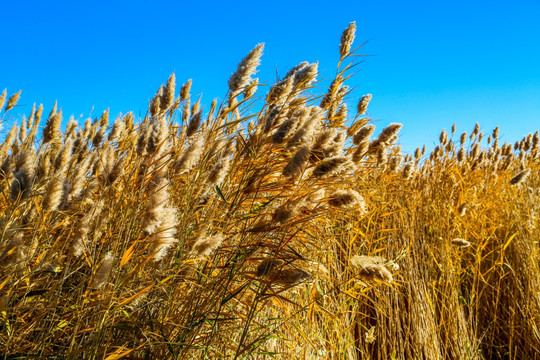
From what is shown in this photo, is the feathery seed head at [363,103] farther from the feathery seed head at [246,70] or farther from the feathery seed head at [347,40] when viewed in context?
the feathery seed head at [246,70]

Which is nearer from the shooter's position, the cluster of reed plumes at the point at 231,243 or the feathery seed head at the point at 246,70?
the cluster of reed plumes at the point at 231,243

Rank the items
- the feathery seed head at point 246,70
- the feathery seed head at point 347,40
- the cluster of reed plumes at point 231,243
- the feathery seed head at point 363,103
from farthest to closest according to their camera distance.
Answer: the feathery seed head at point 363,103, the feathery seed head at point 347,40, the feathery seed head at point 246,70, the cluster of reed plumes at point 231,243

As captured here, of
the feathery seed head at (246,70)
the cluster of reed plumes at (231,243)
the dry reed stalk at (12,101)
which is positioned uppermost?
the dry reed stalk at (12,101)

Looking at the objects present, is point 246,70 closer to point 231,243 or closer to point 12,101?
point 231,243

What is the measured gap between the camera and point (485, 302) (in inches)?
98.4

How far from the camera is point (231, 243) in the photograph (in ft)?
4.84

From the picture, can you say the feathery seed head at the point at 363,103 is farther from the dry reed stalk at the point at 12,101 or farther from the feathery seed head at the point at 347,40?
the dry reed stalk at the point at 12,101

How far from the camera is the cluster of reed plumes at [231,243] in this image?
1.08 metres

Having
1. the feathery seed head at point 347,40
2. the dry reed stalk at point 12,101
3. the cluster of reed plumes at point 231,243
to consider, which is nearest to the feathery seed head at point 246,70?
the cluster of reed plumes at point 231,243

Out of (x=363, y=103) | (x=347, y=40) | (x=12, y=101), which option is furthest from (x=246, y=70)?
(x=12, y=101)

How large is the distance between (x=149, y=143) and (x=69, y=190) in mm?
288

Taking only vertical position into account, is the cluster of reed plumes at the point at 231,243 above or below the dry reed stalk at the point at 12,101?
below

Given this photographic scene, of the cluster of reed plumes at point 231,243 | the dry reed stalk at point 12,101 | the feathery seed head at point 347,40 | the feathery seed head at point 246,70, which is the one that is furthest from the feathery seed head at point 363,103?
the dry reed stalk at point 12,101

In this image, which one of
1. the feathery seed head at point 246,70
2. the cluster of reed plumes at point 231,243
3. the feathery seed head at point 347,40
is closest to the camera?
the cluster of reed plumes at point 231,243
